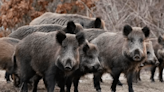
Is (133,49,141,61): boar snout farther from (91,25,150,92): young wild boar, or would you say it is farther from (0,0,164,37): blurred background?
(0,0,164,37): blurred background

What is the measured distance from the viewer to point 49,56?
7488 mm

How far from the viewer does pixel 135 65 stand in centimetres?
891

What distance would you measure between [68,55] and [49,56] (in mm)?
731

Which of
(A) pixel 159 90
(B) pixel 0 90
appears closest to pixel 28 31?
(B) pixel 0 90

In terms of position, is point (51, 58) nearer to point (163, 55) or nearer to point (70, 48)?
point (70, 48)

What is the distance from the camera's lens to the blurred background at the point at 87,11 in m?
15.7

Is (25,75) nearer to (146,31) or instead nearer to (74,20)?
(146,31)

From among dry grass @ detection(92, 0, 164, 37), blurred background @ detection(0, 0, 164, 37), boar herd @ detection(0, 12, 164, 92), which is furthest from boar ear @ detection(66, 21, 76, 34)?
dry grass @ detection(92, 0, 164, 37)

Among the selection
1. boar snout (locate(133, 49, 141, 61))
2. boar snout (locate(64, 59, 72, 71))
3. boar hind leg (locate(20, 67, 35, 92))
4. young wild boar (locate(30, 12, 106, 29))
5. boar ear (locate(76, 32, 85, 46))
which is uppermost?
boar ear (locate(76, 32, 85, 46))

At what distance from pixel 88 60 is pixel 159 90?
139 inches

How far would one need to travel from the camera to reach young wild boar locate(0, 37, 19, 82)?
914 centimetres

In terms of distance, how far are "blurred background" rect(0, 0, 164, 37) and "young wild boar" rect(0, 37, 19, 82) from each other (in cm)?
594

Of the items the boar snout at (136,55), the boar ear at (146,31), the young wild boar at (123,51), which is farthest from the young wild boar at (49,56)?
the boar ear at (146,31)

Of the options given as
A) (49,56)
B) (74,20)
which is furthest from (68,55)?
(74,20)
